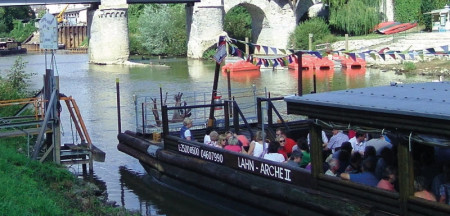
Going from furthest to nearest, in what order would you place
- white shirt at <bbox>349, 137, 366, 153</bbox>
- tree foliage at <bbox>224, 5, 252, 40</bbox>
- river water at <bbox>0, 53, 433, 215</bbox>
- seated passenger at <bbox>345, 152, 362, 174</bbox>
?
1. tree foliage at <bbox>224, 5, 252, 40</bbox>
2. river water at <bbox>0, 53, 433, 215</bbox>
3. white shirt at <bbox>349, 137, 366, 153</bbox>
4. seated passenger at <bbox>345, 152, 362, 174</bbox>

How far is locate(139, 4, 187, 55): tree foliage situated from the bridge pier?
5.75 m

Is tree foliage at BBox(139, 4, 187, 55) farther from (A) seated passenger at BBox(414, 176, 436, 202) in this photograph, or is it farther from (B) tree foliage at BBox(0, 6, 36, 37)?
(A) seated passenger at BBox(414, 176, 436, 202)

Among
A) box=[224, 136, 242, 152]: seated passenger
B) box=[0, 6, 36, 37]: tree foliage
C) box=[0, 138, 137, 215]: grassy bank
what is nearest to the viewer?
box=[0, 138, 137, 215]: grassy bank

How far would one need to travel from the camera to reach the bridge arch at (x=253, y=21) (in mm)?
59750

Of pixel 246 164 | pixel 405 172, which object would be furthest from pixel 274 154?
pixel 405 172

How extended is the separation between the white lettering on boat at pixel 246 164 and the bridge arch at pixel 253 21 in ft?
155

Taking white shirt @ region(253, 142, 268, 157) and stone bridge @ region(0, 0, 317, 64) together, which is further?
stone bridge @ region(0, 0, 317, 64)

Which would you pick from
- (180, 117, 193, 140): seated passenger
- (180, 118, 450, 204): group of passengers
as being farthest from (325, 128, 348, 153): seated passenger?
(180, 117, 193, 140): seated passenger

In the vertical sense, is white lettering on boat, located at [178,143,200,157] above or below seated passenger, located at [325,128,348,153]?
below

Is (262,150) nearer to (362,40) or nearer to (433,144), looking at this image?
(433,144)

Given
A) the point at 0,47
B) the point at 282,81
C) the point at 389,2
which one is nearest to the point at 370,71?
the point at 282,81

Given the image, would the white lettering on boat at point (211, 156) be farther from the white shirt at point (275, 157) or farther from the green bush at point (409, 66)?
the green bush at point (409, 66)

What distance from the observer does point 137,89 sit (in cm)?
3766

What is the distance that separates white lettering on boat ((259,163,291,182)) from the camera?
1161 centimetres
